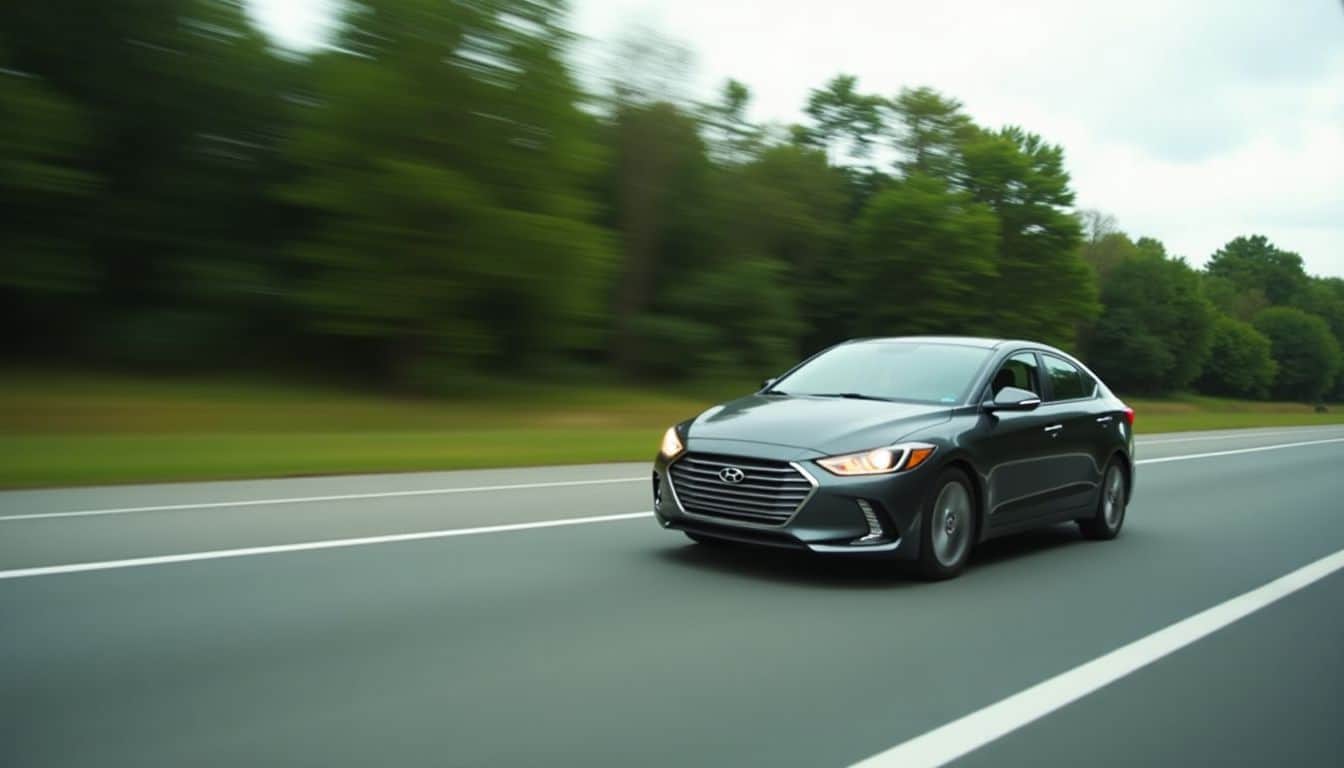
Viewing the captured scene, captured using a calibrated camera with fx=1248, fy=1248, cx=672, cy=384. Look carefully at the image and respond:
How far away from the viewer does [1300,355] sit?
129 meters

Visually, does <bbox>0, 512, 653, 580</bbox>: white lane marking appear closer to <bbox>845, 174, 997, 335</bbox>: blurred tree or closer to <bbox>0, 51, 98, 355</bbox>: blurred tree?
<bbox>0, 51, 98, 355</bbox>: blurred tree

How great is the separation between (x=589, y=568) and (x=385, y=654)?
7.86 ft

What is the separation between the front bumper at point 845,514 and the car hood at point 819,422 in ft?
0.48

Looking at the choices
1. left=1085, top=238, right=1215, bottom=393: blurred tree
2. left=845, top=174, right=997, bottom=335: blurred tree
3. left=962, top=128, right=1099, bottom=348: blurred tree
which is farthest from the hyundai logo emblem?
left=1085, top=238, right=1215, bottom=393: blurred tree

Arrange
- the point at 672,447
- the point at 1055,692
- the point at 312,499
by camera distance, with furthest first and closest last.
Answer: the point at 312,499
the point at 672,447
the point at 1055,692

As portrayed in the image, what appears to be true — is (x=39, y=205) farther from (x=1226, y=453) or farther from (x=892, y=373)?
(x=1226, y=453)

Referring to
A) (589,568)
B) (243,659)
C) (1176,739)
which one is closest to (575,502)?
(589,568)

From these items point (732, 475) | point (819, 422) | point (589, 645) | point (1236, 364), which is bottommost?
point (1236, 364)

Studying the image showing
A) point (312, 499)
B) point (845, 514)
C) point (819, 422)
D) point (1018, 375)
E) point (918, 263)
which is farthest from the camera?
point (918, 263)

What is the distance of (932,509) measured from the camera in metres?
7.29

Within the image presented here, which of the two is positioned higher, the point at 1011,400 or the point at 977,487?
the point at 1011,400

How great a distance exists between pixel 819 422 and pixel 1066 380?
10.0ft

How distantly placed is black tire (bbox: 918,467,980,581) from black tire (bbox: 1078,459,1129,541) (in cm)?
238

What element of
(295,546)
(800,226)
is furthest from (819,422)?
(800,226)
